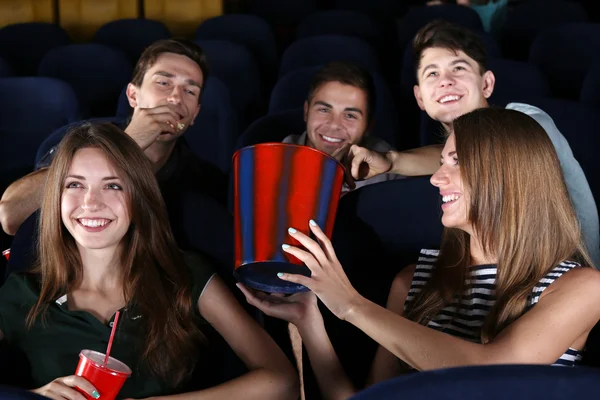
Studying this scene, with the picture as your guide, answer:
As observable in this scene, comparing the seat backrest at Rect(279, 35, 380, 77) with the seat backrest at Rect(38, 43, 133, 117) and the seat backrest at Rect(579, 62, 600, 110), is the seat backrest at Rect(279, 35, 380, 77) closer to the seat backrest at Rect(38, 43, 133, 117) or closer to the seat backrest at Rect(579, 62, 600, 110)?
the seat backrest at Rect(38, 43, 133, 117)

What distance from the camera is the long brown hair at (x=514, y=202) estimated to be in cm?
126

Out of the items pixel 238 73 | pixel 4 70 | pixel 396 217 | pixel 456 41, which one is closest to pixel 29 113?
pixel 4 70

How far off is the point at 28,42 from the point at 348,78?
2.34m

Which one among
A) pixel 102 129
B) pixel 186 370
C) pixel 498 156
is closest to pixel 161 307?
pixel 186 370

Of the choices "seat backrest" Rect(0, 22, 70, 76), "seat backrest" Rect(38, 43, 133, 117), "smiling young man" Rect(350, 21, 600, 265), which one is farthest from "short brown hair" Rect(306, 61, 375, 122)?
"seat backrest" Rect(0, 22, 70, 76)

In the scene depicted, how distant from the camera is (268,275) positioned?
1178mm

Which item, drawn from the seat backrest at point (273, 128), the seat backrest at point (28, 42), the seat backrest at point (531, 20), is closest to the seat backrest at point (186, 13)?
the seat backrest at point (28, 42)

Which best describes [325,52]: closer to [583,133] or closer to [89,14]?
[583,133]

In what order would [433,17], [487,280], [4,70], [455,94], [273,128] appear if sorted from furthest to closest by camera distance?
[433,17] → [4,70] → [273,128] → [455,94] → [487,280]

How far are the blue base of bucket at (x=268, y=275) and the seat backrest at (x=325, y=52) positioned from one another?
7.34 ft

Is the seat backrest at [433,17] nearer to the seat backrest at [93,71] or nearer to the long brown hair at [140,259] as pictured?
the seat backrest at [93,71]

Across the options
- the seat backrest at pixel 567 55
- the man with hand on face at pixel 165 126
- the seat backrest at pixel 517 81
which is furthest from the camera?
the seat backrest at pixel 567 55

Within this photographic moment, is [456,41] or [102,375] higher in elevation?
[456,41]

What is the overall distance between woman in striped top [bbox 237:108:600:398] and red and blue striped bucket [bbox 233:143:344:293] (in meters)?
0.02
